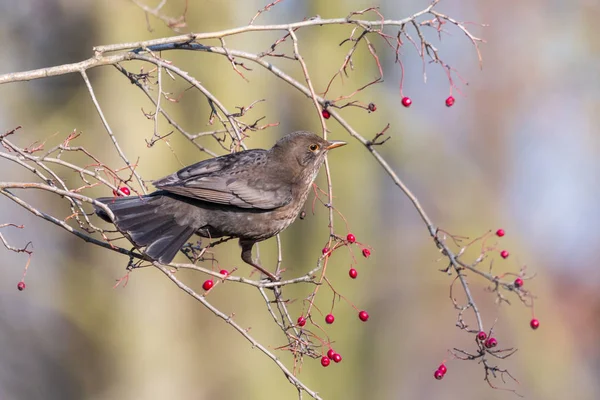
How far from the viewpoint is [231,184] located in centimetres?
421

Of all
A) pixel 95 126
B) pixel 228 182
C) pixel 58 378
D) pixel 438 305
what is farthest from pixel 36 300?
pixel 438 305

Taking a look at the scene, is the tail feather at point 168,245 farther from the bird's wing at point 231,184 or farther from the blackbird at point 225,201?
the bird's wing at point 231,184

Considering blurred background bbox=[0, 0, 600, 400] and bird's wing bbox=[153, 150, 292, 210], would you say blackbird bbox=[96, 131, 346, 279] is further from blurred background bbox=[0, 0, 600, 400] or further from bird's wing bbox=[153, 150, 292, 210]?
blurred background bbox=[0, 0, 600, 400]

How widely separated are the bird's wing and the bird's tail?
15 centimetres

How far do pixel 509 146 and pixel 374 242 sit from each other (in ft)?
13.6

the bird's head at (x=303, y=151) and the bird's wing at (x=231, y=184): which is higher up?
the bird's head at (x=303, y=151)

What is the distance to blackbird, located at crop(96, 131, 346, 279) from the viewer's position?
3924mm

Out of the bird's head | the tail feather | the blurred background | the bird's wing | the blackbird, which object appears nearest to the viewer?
→ the tail feather

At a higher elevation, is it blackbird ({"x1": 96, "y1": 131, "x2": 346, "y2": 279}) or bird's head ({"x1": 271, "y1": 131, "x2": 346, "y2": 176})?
bird's head ({"x1": 271, "y1": 131, "x2": 346, "y2": 176})

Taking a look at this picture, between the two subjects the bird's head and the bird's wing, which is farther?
the bird's head

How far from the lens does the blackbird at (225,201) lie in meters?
3.92

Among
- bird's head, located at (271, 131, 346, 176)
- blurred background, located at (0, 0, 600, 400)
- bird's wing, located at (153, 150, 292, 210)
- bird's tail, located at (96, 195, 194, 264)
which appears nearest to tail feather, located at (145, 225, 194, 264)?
bird's tail, located at (96, 195, 194, 264)

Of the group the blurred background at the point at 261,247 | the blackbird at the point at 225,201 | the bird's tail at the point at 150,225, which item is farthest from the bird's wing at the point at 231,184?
the blurred background at the point at 261,247

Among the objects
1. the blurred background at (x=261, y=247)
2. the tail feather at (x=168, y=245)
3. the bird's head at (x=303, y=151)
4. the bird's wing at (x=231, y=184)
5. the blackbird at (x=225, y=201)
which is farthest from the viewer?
the blurred background at (x=261, y=247)
